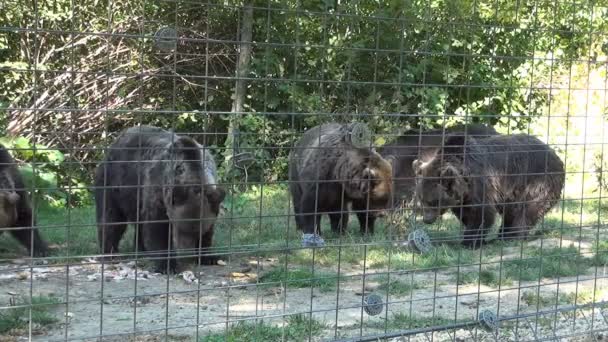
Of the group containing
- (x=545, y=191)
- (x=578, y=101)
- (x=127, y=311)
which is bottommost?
(x=127, y=311)

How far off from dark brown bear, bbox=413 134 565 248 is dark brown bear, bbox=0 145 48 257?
4362 mm

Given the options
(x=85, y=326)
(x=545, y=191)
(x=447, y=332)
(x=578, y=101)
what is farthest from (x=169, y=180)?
(x=578, y=101)

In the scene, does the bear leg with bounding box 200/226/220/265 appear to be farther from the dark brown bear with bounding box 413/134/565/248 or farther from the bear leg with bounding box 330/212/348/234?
the dark brown bear with bounding box 413/134/565/248

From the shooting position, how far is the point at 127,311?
6.34 metres

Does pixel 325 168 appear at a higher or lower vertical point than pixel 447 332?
higher

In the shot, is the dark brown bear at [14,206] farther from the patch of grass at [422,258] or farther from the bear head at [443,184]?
the bear head at [443,184]

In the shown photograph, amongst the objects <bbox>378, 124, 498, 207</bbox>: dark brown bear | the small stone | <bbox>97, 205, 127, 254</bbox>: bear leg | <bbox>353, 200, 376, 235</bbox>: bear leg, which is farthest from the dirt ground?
<bbox>378, 124, 498, 207</bbox>: dark brown bear

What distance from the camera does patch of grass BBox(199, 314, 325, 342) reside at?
208 inches

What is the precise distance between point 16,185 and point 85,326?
3.19 metres

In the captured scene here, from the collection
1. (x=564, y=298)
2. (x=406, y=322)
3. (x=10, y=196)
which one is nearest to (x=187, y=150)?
(x=10, y=196)

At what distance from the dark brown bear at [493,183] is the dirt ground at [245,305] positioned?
1383 mm

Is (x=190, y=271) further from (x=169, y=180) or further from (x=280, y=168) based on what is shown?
(x=280, y=168)

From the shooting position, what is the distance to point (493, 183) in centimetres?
958

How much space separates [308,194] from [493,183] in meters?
2.32
